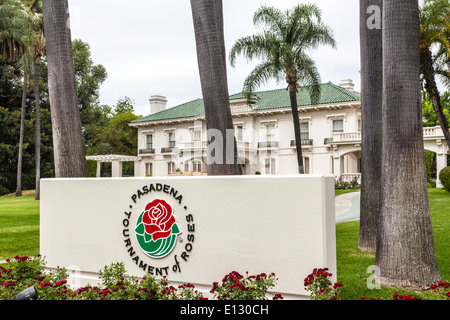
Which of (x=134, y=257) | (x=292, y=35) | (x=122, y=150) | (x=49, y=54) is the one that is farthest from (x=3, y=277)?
(x=122, y=150)

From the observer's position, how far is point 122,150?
172 ft

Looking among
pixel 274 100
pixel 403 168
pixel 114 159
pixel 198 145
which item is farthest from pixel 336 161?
pixel 403 168

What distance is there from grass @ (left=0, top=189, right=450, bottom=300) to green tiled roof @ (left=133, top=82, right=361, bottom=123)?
62.3ft

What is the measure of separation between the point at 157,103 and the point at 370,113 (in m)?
40.9

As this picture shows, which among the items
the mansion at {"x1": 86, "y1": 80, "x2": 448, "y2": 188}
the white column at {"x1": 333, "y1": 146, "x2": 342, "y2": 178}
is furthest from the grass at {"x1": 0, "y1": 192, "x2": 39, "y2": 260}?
the white column at {"x1": 333, "y1": 146, "x2": 342, "y2": 178}

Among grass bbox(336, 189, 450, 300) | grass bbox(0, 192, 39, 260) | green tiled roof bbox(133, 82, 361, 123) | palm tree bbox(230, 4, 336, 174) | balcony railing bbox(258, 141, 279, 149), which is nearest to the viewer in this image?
grass bbox(336, 189, 450, 300)

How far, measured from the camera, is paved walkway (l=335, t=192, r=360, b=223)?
17333mm

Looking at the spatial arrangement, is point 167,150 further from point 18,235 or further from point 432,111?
point 18,235

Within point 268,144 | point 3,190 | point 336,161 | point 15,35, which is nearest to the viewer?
point 15,35

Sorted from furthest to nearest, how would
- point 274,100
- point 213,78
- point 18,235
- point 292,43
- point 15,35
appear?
point 274,100 < point 15,35 < point 292,43 < point 18,235 < point 213,78

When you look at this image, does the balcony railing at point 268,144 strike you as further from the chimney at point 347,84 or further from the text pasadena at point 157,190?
the text pasadena at point 157,190

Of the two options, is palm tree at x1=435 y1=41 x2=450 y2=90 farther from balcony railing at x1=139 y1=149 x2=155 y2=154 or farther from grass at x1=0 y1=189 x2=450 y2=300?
balcony railing at x1=139 y1=149 x2=155 y2=154

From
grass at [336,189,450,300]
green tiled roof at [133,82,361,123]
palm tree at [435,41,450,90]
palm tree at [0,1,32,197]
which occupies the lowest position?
grass at [336,189,450,300]

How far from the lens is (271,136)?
134 ft
